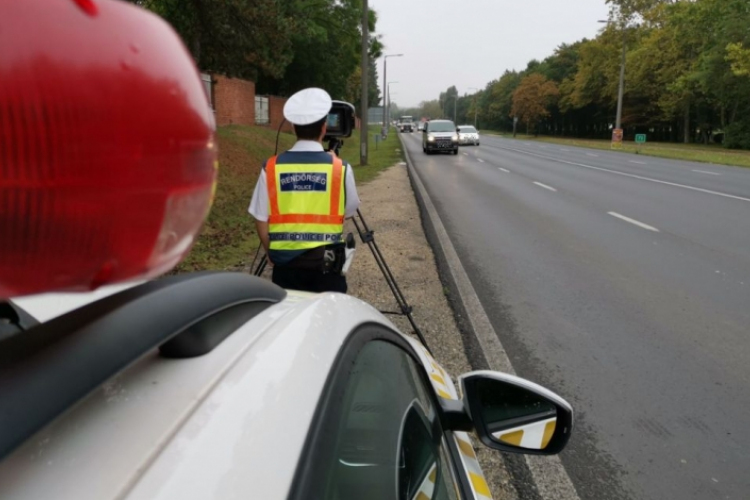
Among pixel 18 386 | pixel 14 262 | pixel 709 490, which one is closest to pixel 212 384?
pixel 18 386

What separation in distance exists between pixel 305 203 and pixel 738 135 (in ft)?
176

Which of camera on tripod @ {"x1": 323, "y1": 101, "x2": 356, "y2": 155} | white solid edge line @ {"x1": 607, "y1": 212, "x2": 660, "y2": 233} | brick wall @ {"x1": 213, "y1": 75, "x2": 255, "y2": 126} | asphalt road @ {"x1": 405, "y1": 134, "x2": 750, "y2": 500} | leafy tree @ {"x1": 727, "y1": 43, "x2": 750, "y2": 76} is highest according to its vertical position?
leafy tree @ {"x1": 727, "y1": 43, "x2": 750, "y2": 76}

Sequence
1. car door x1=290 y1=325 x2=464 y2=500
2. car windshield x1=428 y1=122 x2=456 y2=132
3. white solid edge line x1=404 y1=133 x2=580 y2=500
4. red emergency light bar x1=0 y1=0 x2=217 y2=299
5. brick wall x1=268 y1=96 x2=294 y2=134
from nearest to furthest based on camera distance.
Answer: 1. red emergency light bar x1=0 y1=0 x2=217 y2=299
2. car door x1=290 y1=325 x2=464 y2=500
3. white solid edge line x1=404 y1=133 x2=580 y2=500
4. car windshield x1=428 y1=122 x2=456 y2=132
5. brick wall x1=268 y1=96 x2=294 y2=134

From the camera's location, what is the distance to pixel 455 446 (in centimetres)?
176

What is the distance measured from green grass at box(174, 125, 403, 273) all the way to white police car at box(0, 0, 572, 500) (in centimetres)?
93

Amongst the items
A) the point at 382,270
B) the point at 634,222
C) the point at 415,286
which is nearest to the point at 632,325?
the point at 415,286

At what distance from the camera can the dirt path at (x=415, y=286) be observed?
3.22 meters

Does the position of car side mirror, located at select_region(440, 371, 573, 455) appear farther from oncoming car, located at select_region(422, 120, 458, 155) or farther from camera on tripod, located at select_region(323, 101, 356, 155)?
oncoming car, located at select_region(422, 120, 458, 155)

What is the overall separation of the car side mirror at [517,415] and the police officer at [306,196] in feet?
5.96

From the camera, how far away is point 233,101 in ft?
85.8

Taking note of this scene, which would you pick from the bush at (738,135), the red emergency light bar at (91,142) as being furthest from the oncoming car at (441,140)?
the red emergency light bar at (91,142)

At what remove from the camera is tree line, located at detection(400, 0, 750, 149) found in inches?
1852

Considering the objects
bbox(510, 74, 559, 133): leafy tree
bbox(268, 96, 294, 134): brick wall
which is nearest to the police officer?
bbox(268, 96, 294, 134): brick wall

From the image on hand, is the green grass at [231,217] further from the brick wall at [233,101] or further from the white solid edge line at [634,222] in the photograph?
the white solid edge line at [634,222]
